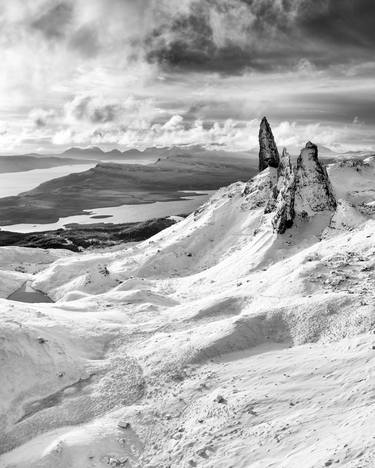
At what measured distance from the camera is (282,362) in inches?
776

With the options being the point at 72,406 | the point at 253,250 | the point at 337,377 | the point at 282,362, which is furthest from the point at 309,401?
the point at 253,250

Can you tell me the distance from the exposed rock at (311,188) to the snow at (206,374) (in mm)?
14111

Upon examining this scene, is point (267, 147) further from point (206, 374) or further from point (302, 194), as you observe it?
point (206, 374)

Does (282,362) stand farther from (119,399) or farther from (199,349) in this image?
(119,399)

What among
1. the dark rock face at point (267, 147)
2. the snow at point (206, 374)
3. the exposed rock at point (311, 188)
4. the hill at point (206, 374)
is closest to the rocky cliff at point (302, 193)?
the exposed rock at point (311, 188)

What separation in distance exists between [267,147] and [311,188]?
25.3 metres

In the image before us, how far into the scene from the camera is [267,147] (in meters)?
74.9

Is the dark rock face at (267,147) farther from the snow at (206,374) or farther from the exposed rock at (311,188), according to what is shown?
the snow at (206,374)

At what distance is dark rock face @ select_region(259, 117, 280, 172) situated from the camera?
246ft

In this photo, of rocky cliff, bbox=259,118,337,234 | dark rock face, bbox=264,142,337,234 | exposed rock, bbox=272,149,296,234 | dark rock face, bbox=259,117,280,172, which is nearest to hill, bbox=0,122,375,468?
exposed rock, bbox=272,149,296,234

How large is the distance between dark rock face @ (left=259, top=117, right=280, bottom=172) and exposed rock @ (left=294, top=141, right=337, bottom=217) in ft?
64.1

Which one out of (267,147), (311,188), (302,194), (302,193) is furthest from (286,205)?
(267,147)

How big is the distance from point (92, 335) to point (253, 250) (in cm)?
2516

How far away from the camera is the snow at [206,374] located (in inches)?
593
